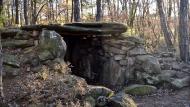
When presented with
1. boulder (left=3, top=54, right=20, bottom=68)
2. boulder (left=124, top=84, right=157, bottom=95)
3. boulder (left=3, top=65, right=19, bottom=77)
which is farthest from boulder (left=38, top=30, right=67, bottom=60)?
boulder (left=124, top=84, right=157, bottom=95)

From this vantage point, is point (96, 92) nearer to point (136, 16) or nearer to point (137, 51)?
point (137, 51)

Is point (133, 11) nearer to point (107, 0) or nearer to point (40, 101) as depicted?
point (107, 0)

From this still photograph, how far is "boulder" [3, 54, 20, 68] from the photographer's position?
9516 mm

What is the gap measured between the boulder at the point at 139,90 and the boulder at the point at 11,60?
12.6 feet

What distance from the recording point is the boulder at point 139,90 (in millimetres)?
11461

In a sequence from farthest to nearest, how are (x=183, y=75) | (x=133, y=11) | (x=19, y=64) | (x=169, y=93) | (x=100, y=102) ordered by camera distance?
(x=133, y=11)
(x=183, y=75)
(x=169, y=93)
(x=19, y=64)
(x=100, y=102)

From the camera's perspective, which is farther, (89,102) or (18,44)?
(18,44)

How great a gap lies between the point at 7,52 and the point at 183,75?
6487 millimetres

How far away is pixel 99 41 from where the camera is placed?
1321cm

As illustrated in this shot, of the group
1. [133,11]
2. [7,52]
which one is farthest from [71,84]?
[133,11]

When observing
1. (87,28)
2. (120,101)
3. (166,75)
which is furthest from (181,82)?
(120,101)

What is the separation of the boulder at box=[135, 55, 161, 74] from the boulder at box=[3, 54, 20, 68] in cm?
472

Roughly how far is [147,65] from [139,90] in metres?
1.45

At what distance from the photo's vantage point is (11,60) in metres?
9.72
